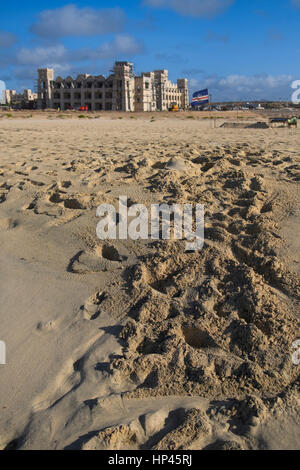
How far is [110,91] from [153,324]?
67.5 m

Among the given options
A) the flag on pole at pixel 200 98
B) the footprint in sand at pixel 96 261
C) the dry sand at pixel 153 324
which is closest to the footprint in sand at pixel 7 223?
the dry sand at pixel 153 324

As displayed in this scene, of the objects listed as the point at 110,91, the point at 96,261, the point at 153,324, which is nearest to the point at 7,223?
the point at 96,261

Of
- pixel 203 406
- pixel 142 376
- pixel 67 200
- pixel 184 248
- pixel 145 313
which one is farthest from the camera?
pixel 67 200

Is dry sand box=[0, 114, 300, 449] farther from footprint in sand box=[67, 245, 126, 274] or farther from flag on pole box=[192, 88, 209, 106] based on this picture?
flag on pole box=[192, 88, 209, 106]

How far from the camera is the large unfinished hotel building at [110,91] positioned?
62719 mm

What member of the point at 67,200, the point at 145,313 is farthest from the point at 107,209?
the point at 145,313

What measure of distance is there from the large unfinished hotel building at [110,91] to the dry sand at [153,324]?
6172cm

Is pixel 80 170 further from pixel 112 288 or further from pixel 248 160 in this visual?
pixel 112 288

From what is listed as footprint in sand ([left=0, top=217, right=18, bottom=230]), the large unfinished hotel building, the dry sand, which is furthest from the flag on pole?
the large unfinished hotel building

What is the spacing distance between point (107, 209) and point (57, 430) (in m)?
2.23

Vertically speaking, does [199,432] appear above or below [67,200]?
below

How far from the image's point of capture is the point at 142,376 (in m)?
2.08

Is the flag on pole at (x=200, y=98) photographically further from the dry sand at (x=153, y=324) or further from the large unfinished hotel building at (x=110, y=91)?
the large unfinished hotel building at (x=110, y=91)

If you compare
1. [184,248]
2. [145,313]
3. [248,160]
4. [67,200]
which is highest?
[248,160]
